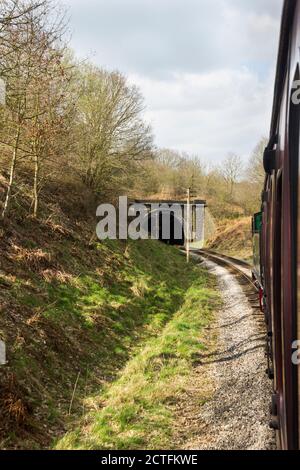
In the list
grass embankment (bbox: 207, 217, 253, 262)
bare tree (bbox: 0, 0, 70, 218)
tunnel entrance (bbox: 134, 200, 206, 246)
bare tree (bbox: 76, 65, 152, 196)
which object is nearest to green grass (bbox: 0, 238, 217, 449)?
bare tree (bbox: 0, 0, 70, 218)

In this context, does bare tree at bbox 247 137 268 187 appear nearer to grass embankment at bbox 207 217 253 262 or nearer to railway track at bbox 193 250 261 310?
grass embankment at bbox 207 217 253 262

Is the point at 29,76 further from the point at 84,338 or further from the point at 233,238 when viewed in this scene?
the point at 233,238

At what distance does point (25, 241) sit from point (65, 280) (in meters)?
2.54

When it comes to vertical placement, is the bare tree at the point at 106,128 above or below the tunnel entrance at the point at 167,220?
Answer: above

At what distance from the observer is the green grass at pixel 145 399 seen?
6.60 m

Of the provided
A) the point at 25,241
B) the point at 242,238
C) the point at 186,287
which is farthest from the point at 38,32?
the point at 242,238

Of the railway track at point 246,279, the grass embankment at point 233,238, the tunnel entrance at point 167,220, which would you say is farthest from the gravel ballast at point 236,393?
the grass embankment at point 233,238

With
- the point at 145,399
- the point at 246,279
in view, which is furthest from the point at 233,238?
the point at 145,399

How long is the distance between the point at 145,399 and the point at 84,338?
13.4ft

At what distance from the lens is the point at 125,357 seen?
11.8 metres

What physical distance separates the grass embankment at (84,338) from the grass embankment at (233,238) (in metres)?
26.1

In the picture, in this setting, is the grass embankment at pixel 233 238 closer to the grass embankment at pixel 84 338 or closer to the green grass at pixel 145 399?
the grass embankment at pixel 84 338
